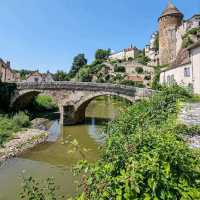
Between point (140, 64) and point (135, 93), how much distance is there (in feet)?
137

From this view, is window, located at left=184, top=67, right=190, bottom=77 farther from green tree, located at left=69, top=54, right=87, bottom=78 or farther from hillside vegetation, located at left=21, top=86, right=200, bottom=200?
green tree, located at left=69, top=54, right=87, bottom=78

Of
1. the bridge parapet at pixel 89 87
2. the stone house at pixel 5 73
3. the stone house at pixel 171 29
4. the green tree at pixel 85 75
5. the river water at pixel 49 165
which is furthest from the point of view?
the green tree at pixel 85 75

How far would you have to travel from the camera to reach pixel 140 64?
6506cm

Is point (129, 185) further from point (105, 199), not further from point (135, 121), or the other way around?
point (135, 121)

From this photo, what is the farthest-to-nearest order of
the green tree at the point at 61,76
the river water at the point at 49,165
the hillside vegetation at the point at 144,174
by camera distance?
the green tree at the point at 61,76
the river water at the point at 49,165
the hillside vegetation at the point at 144,174

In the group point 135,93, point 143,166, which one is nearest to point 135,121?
point 143,166

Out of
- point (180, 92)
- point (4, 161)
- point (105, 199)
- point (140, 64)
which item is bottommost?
point (4, 161)

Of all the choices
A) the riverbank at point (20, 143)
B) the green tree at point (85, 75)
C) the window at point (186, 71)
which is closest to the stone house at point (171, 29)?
the window at point (186, 71)

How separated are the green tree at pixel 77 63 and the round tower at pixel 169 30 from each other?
141 ft

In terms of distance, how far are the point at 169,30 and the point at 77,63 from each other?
147 feet

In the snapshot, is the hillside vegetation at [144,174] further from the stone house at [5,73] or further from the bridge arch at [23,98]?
the stone house at [5,73]

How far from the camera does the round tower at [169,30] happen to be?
44281 millimetres

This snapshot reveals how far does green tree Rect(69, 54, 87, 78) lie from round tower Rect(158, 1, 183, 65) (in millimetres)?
43023

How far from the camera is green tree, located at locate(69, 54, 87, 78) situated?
84.8 metres
